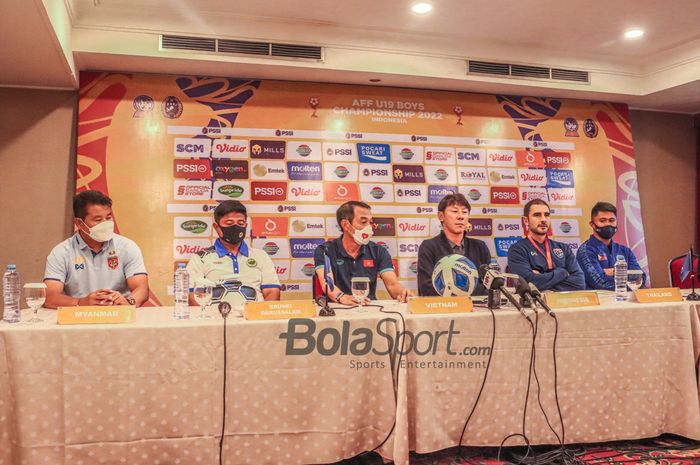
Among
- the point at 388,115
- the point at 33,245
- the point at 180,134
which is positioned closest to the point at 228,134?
the point at 180,134

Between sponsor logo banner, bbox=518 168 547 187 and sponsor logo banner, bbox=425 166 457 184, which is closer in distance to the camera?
sponsor logo banner, bbox=425 166 457 184

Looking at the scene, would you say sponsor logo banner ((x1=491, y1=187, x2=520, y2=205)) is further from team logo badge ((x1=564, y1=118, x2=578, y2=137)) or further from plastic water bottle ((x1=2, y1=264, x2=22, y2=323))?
plastic water bottle ((x1=2, y1=264, x2=22, y2=323))

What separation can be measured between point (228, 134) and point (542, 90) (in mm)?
2662

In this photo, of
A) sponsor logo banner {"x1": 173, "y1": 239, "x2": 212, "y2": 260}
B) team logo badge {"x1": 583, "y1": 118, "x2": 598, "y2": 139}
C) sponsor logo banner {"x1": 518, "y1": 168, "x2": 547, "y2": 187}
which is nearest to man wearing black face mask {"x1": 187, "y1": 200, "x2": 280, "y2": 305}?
sponsor logo banner {"x1": 173, "y1": 239, "x2": 212, "y2": 260}

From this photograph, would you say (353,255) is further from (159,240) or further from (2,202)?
(2,202)

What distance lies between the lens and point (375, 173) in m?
4.36

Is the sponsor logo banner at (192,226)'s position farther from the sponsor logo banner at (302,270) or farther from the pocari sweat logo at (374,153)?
the pocari sweat logo at (374,153)

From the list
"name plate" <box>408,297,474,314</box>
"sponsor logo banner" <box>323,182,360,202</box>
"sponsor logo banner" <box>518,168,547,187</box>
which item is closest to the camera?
"name plate" <box>408,297,474,314</box>

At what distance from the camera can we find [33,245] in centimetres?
382

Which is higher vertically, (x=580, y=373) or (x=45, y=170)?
(x=45, y=170)

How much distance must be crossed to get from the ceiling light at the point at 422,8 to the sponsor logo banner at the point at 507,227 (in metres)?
1.86

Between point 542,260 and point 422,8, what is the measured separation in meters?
1.91

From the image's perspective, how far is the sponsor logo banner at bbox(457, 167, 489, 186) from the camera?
179 inches

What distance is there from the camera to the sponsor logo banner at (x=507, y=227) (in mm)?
4621
